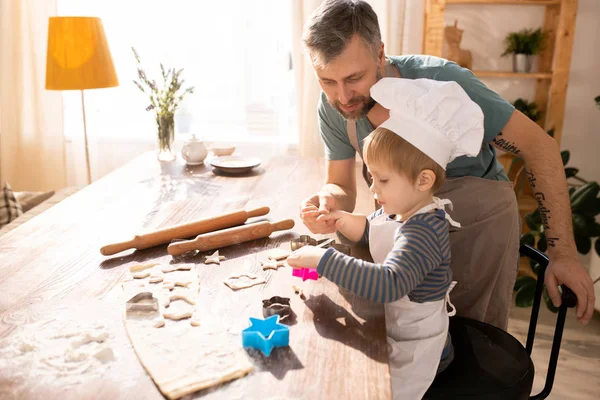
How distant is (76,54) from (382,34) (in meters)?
1.68

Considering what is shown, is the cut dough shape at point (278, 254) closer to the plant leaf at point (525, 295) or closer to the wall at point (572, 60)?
the plant leaf at point (525, 295)

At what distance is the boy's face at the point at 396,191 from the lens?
4.18 ft

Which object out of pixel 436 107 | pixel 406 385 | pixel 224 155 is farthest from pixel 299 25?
pixel 406 385

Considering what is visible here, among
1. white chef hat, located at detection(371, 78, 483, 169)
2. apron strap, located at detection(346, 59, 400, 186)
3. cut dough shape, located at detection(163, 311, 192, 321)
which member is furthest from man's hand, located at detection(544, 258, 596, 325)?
cut dough shape, located at detection(163, 311, 192, 321)

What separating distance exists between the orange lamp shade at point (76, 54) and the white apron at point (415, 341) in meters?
2.22

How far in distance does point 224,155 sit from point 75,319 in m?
1.51

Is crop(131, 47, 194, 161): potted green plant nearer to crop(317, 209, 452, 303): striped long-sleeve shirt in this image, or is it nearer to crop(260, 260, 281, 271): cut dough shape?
crop(260, 260, 281, 271): cut dough shape

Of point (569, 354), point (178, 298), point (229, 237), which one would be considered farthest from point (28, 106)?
point (569, 354)

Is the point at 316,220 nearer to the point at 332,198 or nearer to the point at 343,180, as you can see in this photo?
the point at 332,198

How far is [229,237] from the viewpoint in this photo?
1.56 meters

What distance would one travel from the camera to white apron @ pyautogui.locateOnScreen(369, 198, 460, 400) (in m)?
1.25

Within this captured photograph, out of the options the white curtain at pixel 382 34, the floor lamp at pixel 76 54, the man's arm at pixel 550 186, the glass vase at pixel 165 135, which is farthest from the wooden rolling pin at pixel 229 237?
the white curtain at pixel 382 34

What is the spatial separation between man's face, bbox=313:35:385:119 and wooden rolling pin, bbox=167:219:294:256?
0.38 meters

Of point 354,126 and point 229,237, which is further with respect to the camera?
point 354,126
